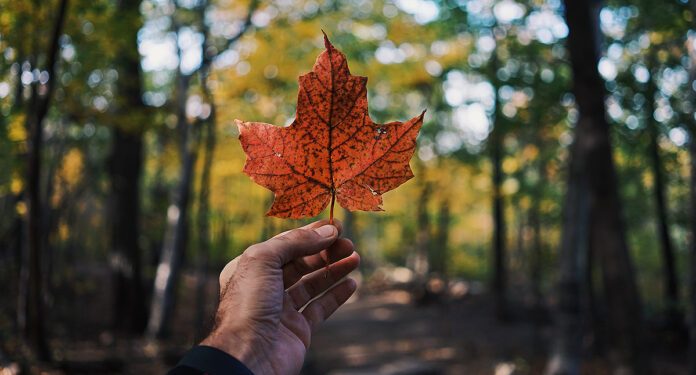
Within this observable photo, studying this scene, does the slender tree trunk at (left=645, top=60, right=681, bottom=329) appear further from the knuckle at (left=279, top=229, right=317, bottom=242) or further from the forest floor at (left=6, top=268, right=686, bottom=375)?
the knuckle at (left=279, top=229, right=317, bottom=242)

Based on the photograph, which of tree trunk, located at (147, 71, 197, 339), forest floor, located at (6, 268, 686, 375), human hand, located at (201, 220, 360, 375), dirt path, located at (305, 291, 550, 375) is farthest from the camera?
dirt path, located at (305, 291, 550, 375)

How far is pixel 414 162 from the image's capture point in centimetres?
1678

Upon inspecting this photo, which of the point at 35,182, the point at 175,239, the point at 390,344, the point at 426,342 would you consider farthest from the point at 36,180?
the point at 426,342

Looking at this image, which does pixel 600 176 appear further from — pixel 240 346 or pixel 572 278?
pixel 240 346

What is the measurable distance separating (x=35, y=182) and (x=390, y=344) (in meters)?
9.57

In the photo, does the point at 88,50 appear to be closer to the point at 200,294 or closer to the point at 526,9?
the point at 200,294

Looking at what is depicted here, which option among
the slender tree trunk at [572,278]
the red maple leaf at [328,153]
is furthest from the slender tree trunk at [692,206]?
the red maple leaf at [328,153]

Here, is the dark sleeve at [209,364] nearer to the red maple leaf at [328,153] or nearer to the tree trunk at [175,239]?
the red maple leaf at [328,153]

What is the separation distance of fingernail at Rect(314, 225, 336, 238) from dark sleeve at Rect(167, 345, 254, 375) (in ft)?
1.31

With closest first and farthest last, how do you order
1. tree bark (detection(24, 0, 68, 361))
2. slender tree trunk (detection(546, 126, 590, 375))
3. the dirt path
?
tree bark (detection(24, 0, 68, 361)), slender tree trunk (detection(546, 126, 590, 375)), the dirt path

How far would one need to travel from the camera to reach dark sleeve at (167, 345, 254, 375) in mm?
1184

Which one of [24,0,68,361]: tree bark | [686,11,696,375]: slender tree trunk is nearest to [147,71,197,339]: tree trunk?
[24,0,68,361]: tree bark

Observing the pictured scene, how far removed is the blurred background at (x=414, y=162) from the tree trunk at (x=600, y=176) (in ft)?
0.08

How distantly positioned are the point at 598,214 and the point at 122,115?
7.27 metres
